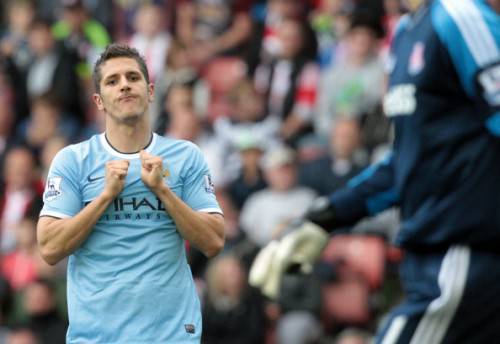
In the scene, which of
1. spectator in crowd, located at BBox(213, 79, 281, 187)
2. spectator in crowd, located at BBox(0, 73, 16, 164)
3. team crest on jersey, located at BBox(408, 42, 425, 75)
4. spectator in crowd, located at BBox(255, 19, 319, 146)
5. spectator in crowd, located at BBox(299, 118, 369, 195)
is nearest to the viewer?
team crest on jersey, located at BBox(408, 42, 425, 75)

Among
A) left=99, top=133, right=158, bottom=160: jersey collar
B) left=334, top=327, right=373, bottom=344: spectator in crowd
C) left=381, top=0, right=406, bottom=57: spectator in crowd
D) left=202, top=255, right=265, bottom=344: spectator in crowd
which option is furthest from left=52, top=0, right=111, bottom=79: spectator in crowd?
left=99, top=133, right=158, bottom=160: jersey collar

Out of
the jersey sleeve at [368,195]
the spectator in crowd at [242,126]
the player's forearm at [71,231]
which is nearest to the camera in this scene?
the player's forearm at [71,231]

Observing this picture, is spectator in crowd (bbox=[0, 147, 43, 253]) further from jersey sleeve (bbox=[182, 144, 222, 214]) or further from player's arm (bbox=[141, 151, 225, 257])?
player's arm (bbox=[141, 151, 225, 257])

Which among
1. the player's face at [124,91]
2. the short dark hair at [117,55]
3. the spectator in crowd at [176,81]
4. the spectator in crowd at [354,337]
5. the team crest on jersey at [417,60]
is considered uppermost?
the short dark hair at [117,55]

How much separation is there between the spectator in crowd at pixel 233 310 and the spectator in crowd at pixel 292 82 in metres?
2.45

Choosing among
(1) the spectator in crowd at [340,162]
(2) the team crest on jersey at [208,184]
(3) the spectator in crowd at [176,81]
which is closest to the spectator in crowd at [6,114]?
(3) the spectator in crowd at [176,81]

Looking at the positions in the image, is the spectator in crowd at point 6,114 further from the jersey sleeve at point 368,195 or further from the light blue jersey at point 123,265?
the light blue jersey at point 123,265

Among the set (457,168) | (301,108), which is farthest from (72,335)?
(301,108)

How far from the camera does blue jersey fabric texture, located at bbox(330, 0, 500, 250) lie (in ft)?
19.4

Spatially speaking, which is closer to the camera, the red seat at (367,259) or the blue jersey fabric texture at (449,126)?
the blue jersey fabric texture at (449,126)

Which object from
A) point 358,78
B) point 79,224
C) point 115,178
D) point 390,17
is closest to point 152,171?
point 115,178

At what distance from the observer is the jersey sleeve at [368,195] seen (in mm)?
6703

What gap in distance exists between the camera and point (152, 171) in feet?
17.9

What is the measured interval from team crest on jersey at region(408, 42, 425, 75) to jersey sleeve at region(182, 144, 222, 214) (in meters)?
1.17
